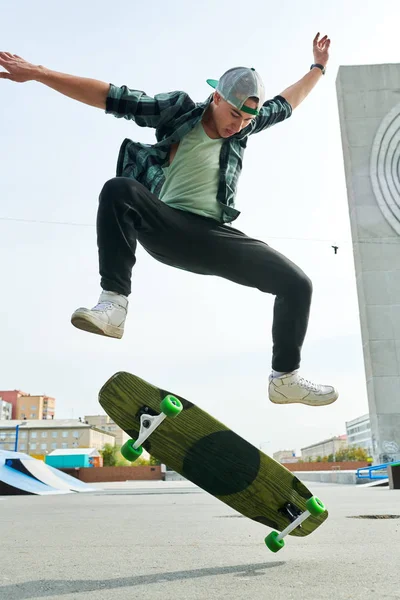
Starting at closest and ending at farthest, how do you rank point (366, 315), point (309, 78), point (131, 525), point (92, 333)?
point (92, 333)
point (309, 78)
point (131, 525)
point (366, 315)

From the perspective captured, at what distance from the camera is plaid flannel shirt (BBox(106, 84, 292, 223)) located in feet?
9.43

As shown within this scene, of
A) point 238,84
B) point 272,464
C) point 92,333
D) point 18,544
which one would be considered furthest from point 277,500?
point 238,84

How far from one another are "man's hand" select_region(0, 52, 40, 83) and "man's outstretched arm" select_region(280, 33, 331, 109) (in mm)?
1613

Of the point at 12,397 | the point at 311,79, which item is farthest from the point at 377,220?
the point at 12,397

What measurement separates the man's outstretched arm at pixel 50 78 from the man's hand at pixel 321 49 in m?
1.72

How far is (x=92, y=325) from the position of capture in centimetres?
248

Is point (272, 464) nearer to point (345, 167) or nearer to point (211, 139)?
point (211, 139)

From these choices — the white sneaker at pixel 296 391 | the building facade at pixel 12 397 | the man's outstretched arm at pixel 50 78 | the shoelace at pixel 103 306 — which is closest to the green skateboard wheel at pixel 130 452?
the shoelace at pixel 103 306

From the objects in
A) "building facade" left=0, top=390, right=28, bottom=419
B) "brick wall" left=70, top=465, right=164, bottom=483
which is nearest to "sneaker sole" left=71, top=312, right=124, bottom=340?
"brick wall" left=70, top=465, right=164, bottom=483

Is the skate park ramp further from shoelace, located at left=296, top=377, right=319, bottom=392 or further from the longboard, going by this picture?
shoelace, located at left=296, top=377, right=319, bottom=392

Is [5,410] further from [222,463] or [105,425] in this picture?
[222,463]

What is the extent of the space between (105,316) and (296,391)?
1180mm

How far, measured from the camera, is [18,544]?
381cm

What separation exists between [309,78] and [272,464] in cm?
246
